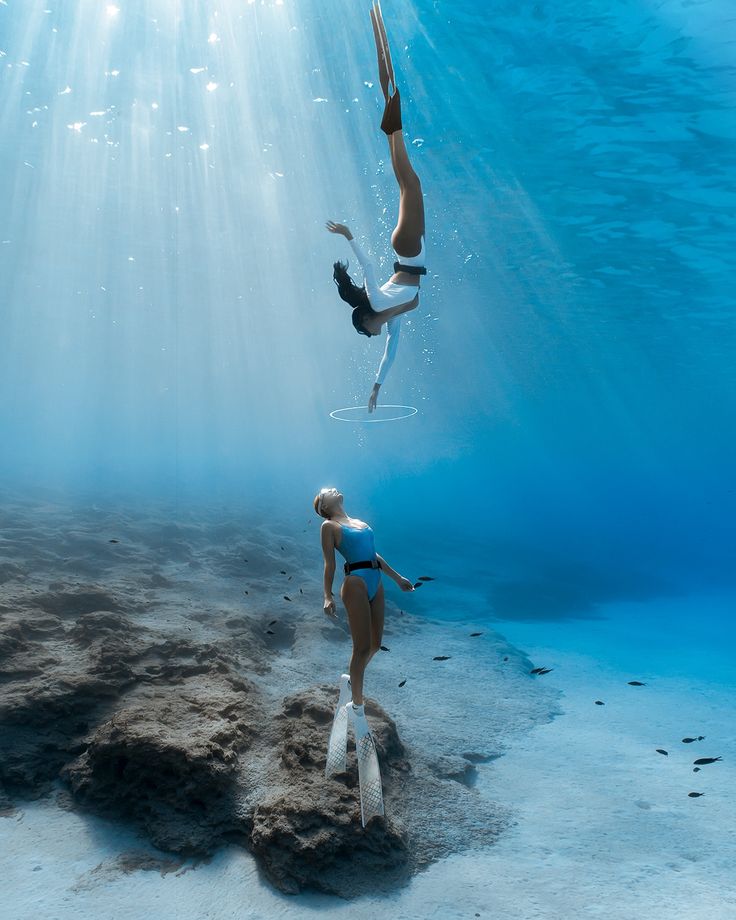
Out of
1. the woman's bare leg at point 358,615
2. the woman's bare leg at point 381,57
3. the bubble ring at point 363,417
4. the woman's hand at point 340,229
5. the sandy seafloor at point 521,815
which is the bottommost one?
the sandy seafloor at point 521,815

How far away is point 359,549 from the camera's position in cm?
405

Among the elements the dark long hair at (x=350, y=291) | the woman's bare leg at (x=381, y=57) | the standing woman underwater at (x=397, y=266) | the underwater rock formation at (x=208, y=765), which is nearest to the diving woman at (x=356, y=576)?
the underwater rock formation at (x=208, y=765)

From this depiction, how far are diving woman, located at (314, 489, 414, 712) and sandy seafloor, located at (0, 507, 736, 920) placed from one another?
6.39 ft

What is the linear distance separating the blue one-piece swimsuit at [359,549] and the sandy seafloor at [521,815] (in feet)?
7.76

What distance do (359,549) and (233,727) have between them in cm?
272

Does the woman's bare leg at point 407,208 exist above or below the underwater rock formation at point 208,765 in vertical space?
above

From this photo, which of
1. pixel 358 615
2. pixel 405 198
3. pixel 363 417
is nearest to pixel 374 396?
pixel 363 417

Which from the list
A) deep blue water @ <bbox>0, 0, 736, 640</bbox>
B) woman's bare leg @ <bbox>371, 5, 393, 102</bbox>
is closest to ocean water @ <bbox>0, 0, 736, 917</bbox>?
deep blue water @ <bbox>0, 0, 736, 640</bbox>

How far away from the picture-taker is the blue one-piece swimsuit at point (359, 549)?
404cm

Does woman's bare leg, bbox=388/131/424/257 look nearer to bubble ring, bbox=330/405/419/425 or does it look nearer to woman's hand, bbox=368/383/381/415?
woman's hand, bbox=368/383/381/415

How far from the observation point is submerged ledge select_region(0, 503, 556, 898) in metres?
4.53

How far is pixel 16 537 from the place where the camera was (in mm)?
12547

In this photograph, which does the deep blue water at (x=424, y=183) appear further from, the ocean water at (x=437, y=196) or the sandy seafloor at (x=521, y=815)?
the sandy seafloor at (x=521, y=815)

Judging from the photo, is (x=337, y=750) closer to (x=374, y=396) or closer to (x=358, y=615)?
(x=358, y=615)
